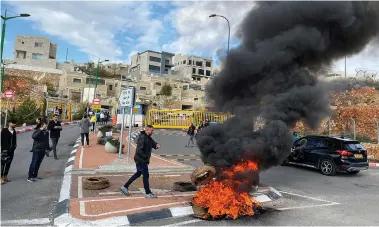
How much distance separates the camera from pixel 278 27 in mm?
7809

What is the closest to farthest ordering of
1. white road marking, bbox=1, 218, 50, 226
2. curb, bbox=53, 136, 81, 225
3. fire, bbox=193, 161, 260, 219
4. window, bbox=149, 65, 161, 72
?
1. white road marking, bbox=1, 218, 50, 226
2. curb, bbox=53, 136, 81, 225
3. fire, bbox=193, 161, 260, 219
4. window, bbox=149, 65, 161, 72

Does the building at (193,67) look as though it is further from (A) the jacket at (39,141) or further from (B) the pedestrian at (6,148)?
(B) the pedestrian at (6,148)

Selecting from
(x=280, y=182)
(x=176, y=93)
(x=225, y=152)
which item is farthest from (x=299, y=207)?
(x=176, y=93)

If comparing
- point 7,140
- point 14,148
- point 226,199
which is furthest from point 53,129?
point 226,199

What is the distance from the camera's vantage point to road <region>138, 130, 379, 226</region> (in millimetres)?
5797

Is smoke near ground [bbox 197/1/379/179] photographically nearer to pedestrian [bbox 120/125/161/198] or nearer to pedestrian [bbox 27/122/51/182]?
pedestrian [bbox 120/125/161/198]

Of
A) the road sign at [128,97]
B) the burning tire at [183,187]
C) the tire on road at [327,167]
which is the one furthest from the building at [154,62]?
the burning tire at [183,187]

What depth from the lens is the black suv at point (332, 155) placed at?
1122 cm

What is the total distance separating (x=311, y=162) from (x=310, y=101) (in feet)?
19.0

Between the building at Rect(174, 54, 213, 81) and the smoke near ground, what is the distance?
279ft

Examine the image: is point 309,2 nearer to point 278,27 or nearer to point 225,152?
point 278,27

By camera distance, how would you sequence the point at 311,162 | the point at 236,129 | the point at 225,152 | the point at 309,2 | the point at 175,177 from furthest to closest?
the point at 311,162, the point at 175,177, the point at 309,2, the point at 236,129, the point at 225,152

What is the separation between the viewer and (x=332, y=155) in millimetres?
11461

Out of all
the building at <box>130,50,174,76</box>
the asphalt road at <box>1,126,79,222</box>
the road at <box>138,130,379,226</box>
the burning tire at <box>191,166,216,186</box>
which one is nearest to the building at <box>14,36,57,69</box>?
the building at <box>130,50,174,76</box>
